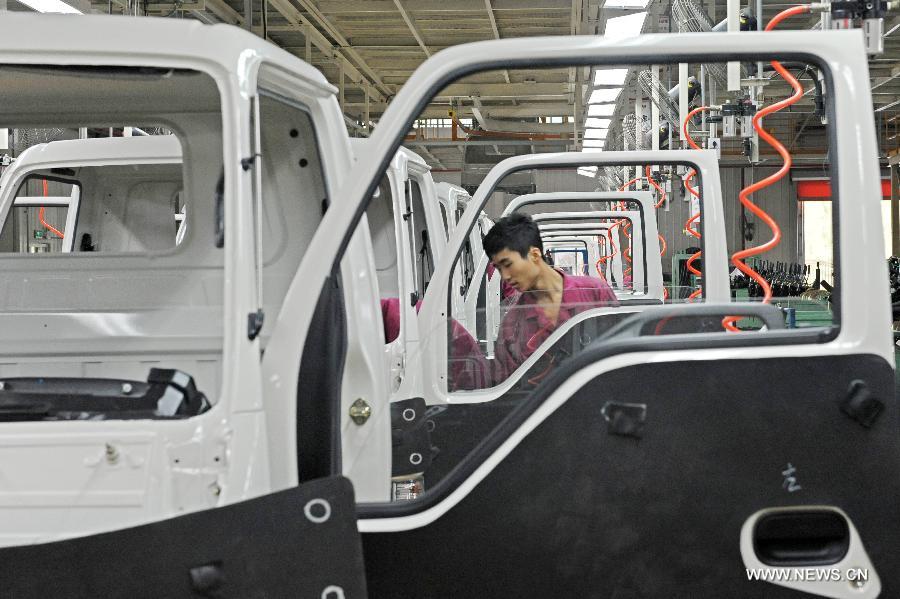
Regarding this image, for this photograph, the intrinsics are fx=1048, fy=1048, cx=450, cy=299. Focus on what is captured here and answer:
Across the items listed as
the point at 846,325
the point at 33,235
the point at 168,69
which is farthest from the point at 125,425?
the point at 33,235

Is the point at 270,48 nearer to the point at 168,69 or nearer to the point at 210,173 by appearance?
the point at 168,69

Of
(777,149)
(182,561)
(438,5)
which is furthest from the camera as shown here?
(438,5)

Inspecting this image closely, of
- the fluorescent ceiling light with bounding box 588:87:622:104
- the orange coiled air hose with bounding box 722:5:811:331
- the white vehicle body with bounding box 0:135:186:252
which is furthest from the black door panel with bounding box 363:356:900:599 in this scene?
the fluorescent ceiling light with bounding box 588:87:622:104

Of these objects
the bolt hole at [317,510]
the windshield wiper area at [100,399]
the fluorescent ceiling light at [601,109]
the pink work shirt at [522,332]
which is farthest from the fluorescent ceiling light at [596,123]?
the bolt hole at [317,510]

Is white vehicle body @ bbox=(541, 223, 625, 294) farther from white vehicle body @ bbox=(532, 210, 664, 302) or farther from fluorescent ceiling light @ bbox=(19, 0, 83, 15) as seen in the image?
fluorescent ceiling light @ bbox=(19, 0, 83, 15)

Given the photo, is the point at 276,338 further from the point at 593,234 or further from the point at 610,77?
the point at 610,77

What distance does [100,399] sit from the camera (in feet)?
7.77

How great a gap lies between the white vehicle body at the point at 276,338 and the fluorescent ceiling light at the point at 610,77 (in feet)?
30.4

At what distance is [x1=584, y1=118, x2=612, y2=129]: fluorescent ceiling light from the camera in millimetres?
16406

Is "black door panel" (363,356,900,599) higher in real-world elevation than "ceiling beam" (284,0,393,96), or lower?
lower

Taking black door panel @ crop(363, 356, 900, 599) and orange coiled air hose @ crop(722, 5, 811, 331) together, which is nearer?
black door panel @ crop(363, 356, 900, 599)

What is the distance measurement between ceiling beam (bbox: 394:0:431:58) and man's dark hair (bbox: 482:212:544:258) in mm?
7234

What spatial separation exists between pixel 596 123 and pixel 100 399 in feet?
49.6

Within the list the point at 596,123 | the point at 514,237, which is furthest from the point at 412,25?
the point at 514,237
